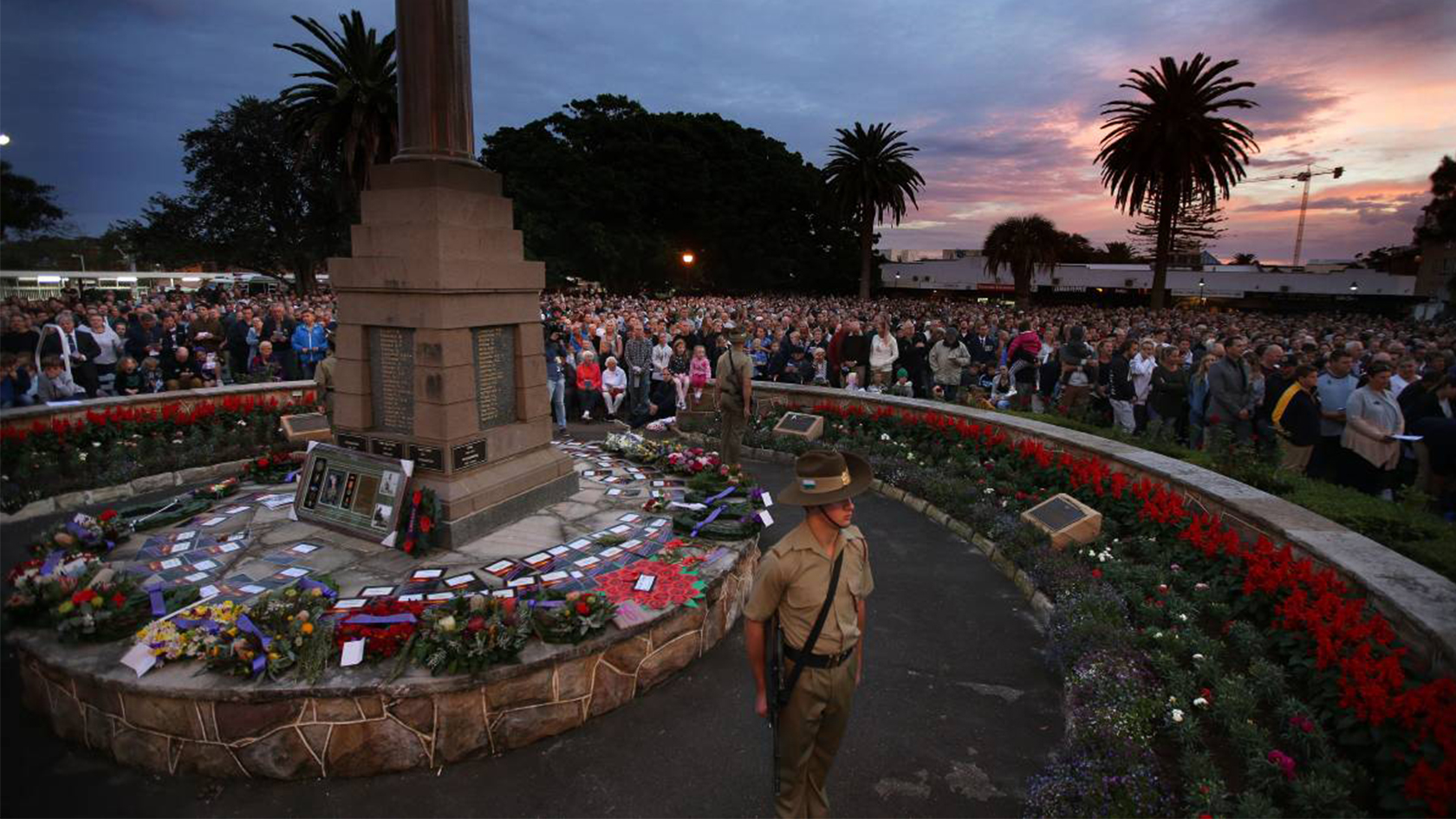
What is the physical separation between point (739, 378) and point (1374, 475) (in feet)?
27.5

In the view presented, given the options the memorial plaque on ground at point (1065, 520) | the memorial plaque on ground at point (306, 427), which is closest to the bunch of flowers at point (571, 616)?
the memorial plaque on ground at point (1065, 520)

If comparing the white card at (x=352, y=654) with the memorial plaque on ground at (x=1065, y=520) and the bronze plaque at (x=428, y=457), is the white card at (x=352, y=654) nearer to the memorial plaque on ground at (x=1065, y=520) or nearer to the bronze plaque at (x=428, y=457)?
the bronze plaque at (x=428, y=457)

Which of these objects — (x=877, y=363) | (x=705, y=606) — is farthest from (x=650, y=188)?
(x=705, y=606)

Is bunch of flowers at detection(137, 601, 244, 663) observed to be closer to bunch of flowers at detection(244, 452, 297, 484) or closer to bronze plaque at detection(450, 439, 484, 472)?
bronze plaque at detection(450, 439, 484, 472)

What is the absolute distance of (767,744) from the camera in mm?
4812

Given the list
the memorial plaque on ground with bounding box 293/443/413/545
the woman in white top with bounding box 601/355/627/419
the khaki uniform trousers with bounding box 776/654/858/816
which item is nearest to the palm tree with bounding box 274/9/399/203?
the woman in white top with bounding box 601/355/627/419

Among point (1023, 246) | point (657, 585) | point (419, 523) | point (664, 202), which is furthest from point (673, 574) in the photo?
point (664, 202)

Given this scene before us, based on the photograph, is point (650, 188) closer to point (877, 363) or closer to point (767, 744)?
point (877, 363)

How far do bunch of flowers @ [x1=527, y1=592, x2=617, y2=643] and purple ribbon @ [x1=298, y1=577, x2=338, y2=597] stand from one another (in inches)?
65.0

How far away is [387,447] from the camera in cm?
733

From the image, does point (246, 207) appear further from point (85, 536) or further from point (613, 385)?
point (85, 536)

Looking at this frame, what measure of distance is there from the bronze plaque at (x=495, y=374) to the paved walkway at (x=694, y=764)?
3.77m

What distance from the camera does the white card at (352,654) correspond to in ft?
15.3

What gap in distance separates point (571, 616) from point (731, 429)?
5340 mm
